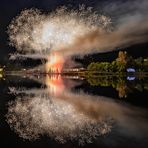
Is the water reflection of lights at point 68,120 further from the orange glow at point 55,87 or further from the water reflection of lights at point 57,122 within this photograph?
the orange glow at point 55,87

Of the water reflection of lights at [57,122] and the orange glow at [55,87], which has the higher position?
the water reflection of lights at [57,122]

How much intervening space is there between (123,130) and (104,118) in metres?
4.88

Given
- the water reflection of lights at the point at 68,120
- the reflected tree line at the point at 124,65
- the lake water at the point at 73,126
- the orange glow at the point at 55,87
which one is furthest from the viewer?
the reflected tree line at the point at 124,65

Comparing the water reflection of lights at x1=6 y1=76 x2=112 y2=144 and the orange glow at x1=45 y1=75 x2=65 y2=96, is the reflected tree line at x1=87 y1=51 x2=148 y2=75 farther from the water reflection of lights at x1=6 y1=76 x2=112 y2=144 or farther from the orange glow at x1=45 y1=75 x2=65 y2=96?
the water reflection of lights at x1=6 y1=76 x2=112 y2=144

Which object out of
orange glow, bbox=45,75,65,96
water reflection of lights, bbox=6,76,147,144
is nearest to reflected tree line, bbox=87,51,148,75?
orange glow, bbox=45,75,65,96

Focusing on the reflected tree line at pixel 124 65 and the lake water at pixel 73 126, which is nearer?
the lake water at pixel 73 126

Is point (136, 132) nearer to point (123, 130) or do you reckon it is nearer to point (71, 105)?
point (123, 130)

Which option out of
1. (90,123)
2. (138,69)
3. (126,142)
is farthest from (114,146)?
(138,69)

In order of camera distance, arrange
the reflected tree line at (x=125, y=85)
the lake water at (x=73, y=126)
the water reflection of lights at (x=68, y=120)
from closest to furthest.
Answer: the lake water at (x=73, y=126)
the water reflection of lights at (x=68, y=120)
the reflected tree line at (x=125, y=85)

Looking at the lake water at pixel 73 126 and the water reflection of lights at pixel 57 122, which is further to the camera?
the water reflection of lights at pixel 57 122

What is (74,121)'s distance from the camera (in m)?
25.7

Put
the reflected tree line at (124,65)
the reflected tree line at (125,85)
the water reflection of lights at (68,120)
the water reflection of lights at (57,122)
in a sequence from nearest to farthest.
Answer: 1. the water reflection of lights at (57,122)
2. the water reflection of lights at (68,120)
3. the reflected tree line at (125,85)
4. the reflected tree line at (124,65)

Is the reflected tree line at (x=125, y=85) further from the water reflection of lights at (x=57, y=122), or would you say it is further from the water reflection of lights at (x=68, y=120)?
the water reflection of lights at (x=57, y=122)

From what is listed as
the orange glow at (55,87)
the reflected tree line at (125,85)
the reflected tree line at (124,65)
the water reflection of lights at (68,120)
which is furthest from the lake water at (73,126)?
the reflected tree line at (124,65)
